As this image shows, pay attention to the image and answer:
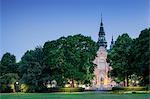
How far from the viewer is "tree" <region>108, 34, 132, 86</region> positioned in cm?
6556

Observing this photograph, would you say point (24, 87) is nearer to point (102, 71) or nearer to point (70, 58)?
point (70, 58)

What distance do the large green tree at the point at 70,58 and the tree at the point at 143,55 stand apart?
996 cm

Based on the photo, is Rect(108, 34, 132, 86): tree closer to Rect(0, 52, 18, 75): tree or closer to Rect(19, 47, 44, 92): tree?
Rect(19, 47, 44, 92): tree

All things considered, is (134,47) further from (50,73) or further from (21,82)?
(21,82)

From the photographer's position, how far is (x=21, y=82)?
213 ft

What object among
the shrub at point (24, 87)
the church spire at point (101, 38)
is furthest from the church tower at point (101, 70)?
the shrub at point (24, 87)

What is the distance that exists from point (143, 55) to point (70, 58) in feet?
45.1

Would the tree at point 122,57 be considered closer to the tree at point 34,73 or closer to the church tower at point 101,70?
the tree at point 34,73

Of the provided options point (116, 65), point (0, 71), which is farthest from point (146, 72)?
point (0, 71)

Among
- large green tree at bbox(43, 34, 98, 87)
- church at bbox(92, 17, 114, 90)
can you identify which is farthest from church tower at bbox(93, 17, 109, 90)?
large green tree at bbox(43, 34, 98, 87)

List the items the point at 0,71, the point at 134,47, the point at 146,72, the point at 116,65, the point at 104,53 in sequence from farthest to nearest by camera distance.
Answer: the point at 104,53 < the point at 0,71 < the point at 116,65 < the point at 134,47 < the point at 146,72

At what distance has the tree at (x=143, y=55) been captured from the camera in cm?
5551

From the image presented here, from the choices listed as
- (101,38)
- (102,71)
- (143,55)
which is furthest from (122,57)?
(101,38)

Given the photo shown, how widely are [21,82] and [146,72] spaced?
19.9 m
